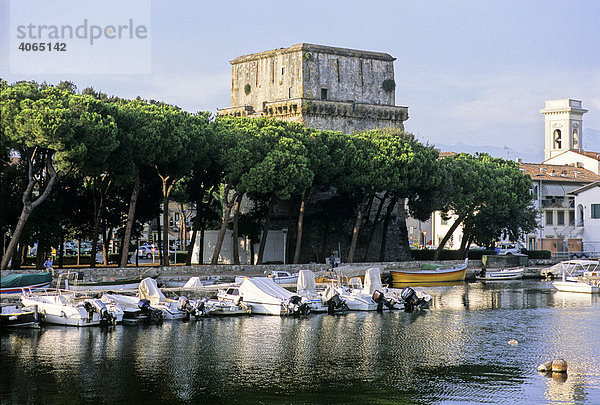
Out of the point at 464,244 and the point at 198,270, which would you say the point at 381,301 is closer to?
the point at 198,270

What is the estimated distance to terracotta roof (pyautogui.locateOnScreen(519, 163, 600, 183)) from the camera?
94.9m

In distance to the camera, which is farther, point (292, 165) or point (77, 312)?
point (292, 165)

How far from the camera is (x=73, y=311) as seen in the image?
3794 cm

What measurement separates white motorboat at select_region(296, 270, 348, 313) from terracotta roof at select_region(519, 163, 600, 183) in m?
51.7

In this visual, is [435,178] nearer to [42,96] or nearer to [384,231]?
[384,231]

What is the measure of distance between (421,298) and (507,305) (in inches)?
244

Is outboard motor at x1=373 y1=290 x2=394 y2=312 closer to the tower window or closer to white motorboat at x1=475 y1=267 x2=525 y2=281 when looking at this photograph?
white motorboat at x1=475 y1=267 x2=525 y2=281

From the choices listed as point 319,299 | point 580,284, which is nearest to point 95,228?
point 319,299

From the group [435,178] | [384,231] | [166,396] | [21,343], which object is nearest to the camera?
[166,396]

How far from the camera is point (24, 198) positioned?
156 feet

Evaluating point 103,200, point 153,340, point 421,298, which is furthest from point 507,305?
point 103,200

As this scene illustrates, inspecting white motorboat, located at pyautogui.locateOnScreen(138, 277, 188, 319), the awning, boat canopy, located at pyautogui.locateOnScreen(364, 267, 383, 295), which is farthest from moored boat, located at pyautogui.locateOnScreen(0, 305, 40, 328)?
the awning

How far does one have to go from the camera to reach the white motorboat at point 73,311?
37.8 m

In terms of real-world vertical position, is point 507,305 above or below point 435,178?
below
